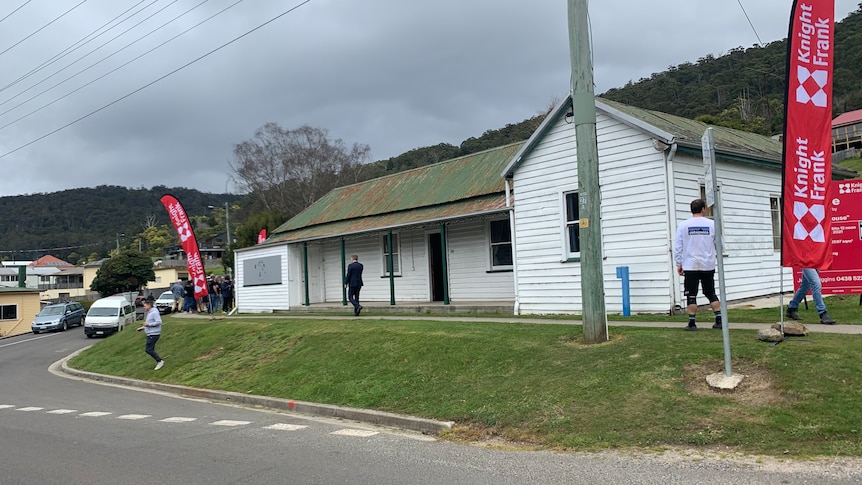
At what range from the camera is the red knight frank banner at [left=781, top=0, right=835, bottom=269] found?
766cm

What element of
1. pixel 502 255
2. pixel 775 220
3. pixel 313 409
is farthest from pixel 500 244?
pixel 313 409

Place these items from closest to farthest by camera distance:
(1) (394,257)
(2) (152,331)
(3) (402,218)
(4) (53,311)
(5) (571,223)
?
(5) (571,223), (2) (152,331), (3) (402,218), (1) (394,257), (4) (53,311)

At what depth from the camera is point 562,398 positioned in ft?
24.9

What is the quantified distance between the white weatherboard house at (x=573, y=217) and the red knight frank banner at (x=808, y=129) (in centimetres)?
496

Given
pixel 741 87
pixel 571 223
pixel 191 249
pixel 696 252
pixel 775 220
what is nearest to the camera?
pixel 696 252

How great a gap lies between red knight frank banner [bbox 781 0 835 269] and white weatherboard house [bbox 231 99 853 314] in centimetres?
496

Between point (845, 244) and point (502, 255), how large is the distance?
876 centimetres

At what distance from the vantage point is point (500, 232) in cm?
1877

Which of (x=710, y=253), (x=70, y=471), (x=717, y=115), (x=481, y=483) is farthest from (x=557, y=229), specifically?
(x=717, y=115)

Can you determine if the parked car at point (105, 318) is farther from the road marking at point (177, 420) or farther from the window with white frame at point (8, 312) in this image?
the road marking at point (177, 420)

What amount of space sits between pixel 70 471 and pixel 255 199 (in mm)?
53624

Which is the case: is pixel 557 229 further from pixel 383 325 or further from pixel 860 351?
pixel 860 351

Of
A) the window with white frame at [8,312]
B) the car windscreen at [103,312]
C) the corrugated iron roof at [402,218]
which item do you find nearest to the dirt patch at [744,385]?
the corrugated iron roof at [402,218]

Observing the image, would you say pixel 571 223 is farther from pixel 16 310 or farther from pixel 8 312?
pixel 8 312
